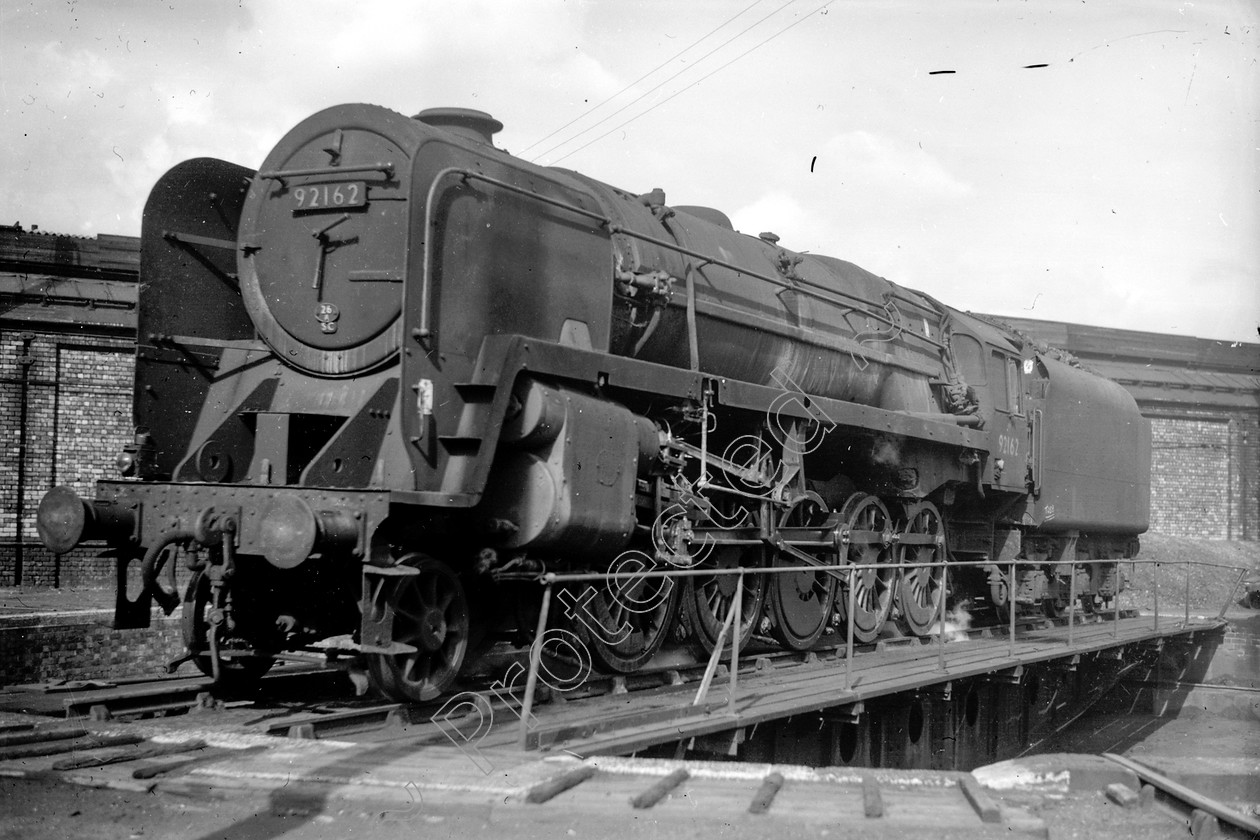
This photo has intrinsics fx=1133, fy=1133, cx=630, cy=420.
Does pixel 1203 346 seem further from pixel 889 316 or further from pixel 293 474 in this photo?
pixel 293 474

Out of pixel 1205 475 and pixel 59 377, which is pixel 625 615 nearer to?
pixel 59 377

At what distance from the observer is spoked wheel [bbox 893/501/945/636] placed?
1074cm

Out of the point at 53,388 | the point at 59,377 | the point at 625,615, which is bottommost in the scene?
the point at 625,615

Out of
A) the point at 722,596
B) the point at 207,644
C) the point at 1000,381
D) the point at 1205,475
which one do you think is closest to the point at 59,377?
the point at 207,644

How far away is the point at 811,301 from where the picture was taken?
9734 mm

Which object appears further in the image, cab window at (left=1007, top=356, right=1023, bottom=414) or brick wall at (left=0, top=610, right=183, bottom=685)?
cab window at (left=1007, top=356, right=1023, bottom=414)

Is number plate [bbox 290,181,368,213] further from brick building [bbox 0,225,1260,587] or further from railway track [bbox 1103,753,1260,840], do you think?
brick building [bbox 0,225,1260,587]

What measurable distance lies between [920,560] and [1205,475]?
49.4 ft

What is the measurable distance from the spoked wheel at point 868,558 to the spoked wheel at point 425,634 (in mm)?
4220

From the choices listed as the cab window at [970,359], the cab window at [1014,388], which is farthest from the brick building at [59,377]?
the cab window at [1014,388]

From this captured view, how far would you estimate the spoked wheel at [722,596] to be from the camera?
8156 mm

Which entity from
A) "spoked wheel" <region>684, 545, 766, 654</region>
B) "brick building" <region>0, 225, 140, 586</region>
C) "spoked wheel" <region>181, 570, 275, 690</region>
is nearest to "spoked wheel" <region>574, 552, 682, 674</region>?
"spoked wheel" <region>684, 545, 766, 654</region>

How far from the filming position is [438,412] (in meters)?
6.22

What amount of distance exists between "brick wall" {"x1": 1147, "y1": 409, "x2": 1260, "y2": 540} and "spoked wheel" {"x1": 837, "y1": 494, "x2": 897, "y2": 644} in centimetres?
1506
